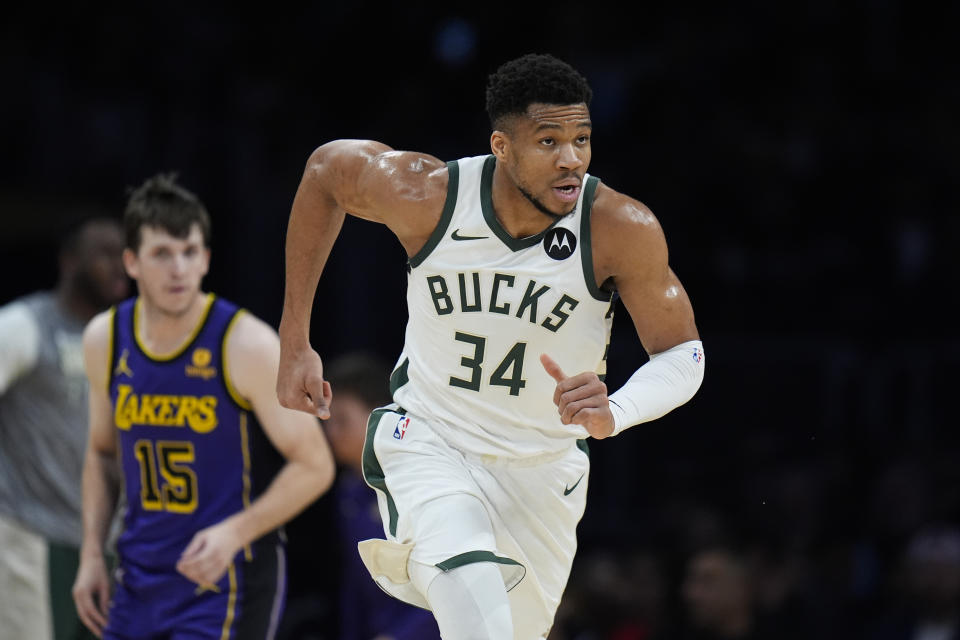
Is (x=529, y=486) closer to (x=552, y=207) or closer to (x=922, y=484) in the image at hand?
(x=552, y=207)

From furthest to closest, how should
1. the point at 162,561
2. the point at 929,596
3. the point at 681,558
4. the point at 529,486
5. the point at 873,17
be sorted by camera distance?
the point at 873,17 < the point at 681,558 < the point at 929,596 < the point at 162,561 < the point at 529,486

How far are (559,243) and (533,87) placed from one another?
447 millimetres

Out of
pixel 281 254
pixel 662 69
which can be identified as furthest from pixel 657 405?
pixel 662 69

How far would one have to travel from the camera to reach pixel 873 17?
1048cm

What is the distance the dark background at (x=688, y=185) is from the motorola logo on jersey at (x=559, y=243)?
3.76 m

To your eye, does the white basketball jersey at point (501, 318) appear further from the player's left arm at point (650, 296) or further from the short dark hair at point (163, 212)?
the short dark hair at point (163, 212)

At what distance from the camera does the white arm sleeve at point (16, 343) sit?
535 cm

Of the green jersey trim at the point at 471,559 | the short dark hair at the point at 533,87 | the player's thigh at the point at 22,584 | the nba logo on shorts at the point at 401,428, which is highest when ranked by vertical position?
the short dark hair at the point at 533,87

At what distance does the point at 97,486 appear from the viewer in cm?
473

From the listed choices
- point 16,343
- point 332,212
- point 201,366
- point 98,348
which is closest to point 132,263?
point 98,348

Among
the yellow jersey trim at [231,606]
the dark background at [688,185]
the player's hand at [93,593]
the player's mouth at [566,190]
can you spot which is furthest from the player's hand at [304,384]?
the dark background at [688,185]

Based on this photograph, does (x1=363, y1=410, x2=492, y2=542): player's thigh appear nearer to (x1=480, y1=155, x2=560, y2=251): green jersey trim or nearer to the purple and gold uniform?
(x1=480, y1=155, x2=560, y2=251): green jersey trim

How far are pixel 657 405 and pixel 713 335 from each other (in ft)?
16.8

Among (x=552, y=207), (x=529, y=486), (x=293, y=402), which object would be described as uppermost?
(x=552, y=207)
